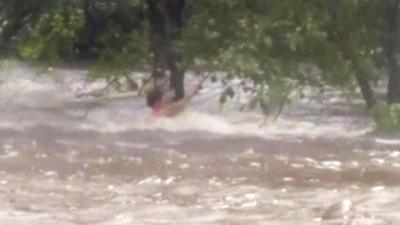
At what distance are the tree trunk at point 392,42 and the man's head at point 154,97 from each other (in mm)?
3192

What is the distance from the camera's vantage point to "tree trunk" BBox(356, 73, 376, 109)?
16703mm

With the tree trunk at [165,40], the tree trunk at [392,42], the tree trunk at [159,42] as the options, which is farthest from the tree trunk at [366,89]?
the tree trunk at [159,42]

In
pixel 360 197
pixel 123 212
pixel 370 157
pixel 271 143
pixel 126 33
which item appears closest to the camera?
pixel 123 212

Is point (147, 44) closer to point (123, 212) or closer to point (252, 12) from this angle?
point (252, 12)

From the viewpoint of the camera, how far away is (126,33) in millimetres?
19703

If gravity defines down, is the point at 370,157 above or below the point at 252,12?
below

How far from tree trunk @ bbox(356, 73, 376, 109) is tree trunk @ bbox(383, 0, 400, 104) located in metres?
0.26

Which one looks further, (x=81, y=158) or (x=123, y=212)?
(x=81, y=158)

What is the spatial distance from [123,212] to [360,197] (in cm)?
217

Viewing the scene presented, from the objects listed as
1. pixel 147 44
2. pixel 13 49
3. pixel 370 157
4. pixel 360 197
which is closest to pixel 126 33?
pixel 147 44

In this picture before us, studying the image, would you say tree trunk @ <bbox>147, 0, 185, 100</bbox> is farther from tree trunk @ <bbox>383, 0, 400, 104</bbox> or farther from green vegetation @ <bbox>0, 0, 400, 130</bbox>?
tree trunk @ <bbox>383, 0, 400, 104</bbox>

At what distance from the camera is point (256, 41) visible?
15.9m

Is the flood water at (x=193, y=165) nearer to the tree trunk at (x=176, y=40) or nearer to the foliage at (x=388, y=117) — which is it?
A: the foliage at (x=388, y=117)

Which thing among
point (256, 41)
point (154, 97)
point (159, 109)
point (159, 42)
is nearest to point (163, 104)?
point (159, 109)
